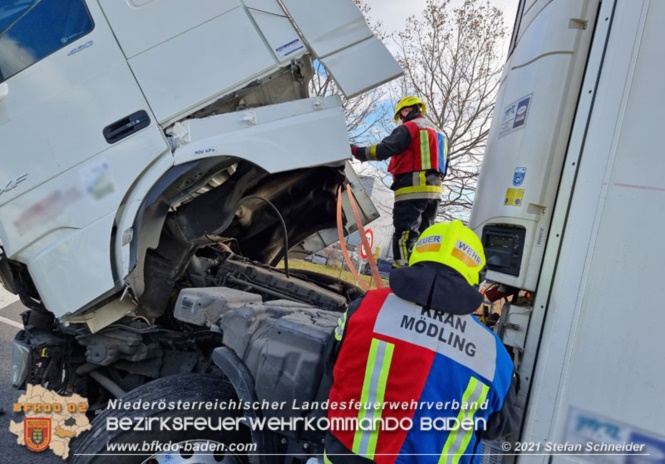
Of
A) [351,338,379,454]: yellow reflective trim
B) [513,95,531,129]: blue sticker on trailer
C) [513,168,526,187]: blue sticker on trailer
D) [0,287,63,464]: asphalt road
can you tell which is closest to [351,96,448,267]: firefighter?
[513,95,531,129]: blue sticker on trailer

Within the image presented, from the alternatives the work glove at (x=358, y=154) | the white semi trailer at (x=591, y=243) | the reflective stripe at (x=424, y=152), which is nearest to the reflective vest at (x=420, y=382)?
the white semi trailer at (x=591, y=243)

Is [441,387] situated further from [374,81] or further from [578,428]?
[374,81]

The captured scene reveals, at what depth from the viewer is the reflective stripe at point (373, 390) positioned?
1.53 meters

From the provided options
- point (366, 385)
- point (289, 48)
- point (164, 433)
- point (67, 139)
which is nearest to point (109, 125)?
point (67, 139)

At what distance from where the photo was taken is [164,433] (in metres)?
2.06

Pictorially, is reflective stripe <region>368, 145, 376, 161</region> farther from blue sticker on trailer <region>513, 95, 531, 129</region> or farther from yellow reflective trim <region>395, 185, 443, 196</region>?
blue sticker on trailer <region>513, 95, 531, 129</region>

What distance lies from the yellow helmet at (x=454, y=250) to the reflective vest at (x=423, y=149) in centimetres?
192

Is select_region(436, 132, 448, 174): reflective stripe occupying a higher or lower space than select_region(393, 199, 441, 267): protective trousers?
higher

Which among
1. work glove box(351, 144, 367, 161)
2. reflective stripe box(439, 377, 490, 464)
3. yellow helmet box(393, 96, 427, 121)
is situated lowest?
reflective stripe box(439, 377, 490, 464)

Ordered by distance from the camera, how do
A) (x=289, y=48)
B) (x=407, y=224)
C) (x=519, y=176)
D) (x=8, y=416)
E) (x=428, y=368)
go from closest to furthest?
(x=428, y=368), (x=519, y=176), (x=289, y=48), (x=8, y=416), (x=407, y=224)

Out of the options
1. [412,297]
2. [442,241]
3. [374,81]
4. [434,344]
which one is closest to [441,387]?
[434,344]

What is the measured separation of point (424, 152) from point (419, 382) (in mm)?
2357

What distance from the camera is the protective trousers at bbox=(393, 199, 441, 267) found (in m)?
3.45

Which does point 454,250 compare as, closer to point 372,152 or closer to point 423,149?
point 372,152
